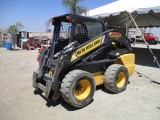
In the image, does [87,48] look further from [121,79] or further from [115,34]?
[121,79]

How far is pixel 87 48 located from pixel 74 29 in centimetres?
62

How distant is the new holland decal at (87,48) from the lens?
484 centimetres

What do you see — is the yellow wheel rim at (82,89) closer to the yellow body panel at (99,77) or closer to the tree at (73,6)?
the yellow body panel at (99,77)

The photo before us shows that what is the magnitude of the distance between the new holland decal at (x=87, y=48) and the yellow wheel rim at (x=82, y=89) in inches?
26.2

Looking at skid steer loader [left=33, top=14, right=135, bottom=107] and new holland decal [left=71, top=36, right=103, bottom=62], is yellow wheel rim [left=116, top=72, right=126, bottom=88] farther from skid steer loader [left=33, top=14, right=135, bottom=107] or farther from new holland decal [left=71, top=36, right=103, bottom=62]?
new holland decal [left=71, top=36, right=103, bottom=62]

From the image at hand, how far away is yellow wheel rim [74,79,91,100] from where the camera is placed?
4.80 m

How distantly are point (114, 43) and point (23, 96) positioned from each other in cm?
336

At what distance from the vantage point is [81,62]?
511cm

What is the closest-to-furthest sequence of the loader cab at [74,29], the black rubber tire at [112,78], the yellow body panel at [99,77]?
1. the loader cab at [74,29]
2. the black rubber tire at [112,78]
3. the yellow body panel at [99,77]

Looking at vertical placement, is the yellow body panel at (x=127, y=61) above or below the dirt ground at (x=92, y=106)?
above

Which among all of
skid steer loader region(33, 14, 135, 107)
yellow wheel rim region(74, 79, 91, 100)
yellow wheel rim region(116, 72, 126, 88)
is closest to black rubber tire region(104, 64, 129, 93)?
skid steer loader region(33, 14, 135, 107)

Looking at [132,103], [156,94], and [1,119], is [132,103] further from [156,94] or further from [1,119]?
[1,119]

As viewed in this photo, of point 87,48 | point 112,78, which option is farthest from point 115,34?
point 112,78

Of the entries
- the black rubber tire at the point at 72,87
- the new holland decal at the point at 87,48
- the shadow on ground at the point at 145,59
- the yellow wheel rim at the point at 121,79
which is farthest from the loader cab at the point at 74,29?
the shadow on ground at the point at 145,59
